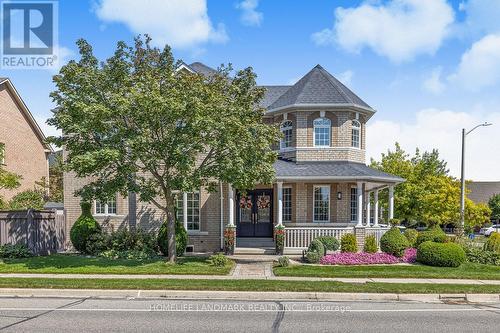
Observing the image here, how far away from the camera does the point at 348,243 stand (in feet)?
60.1

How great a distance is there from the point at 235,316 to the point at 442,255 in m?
10.6

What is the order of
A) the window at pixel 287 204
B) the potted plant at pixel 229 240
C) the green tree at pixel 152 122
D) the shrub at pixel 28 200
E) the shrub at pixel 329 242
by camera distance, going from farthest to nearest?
1. the shrub at pixel 28 200
2. the window at pixel 287 204
3. the potted plant at pixel 229 240
4. the shrub at pixel 329 242
5. the green tree at pixel 152 122

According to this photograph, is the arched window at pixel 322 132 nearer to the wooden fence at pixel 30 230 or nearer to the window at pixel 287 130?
the window at pixel 287 130

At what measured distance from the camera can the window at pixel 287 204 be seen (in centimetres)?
2122

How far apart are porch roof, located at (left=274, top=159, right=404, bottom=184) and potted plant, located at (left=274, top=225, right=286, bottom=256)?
2.29 m

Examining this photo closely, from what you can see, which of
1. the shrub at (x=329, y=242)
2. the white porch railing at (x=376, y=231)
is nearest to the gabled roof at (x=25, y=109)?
the shrub at (x=329, y=242)

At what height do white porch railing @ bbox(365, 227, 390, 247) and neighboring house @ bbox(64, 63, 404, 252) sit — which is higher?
neighboring house @ bbox(64, 63, 404, 252)

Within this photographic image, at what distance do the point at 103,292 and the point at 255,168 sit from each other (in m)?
6.76

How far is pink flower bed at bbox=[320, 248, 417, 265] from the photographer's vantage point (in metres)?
16.9

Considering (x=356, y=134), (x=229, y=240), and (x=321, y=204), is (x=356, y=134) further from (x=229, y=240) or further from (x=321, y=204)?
(x=229, y=240)

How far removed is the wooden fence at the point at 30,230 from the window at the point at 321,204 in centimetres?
1262

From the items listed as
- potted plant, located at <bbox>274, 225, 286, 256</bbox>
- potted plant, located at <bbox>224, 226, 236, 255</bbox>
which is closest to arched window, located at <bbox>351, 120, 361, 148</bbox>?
potted plant, located at <bbox>274, 225, 286, 256</bbox>

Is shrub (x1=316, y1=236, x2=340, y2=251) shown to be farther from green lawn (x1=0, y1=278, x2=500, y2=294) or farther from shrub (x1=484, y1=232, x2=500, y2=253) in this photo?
shrub (x1=484, y1=232, x2=500, y2=253)

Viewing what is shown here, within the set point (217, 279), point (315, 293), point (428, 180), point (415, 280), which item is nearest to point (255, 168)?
point (217, 279)
